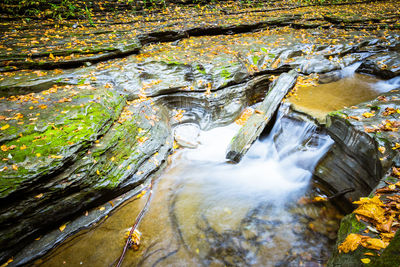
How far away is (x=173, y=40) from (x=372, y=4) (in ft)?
54.3

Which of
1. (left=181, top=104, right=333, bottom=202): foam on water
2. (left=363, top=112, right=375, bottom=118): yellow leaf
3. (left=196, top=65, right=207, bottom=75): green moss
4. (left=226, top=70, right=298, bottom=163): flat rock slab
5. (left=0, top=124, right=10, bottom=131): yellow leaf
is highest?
(left=196, top=65, right=207, bottom=75): green moss

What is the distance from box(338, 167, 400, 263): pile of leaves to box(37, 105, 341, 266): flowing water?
152 cm

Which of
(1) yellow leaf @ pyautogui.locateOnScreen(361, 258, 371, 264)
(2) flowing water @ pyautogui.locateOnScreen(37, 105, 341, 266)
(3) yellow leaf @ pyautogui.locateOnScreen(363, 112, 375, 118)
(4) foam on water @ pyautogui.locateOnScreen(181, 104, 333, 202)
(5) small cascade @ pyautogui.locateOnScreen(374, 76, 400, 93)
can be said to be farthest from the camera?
(5) small cascade @ pyautogui.locateOnScreen(374, 76, 400, 93)

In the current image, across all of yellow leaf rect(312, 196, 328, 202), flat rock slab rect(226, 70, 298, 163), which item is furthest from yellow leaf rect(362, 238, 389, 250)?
flat rock slab rect(226, 70, 298, 163)

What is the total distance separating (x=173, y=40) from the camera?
30.8 ft

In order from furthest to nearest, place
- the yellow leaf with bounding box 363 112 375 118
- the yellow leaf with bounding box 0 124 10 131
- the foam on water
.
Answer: the foam on water, the yellow leaf with bounding box 363 112 375 118, the yellow leaf with bounding box 0 124 10 131

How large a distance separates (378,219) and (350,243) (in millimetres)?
512

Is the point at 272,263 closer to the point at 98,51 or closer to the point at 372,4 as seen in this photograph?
the point at 98,51

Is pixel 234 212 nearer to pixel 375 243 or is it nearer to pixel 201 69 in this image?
pixel 375 243

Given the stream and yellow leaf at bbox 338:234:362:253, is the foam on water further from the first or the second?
yellow leaf at bbox 338:234:362:253

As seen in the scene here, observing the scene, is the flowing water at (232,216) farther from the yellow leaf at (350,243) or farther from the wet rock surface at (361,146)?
the yellow leaf at (350,243)

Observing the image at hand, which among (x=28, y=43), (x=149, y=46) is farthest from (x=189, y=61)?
(x=28, y=43)

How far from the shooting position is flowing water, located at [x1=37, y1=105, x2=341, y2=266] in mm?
3387

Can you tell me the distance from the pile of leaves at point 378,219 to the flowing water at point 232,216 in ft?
4.99
